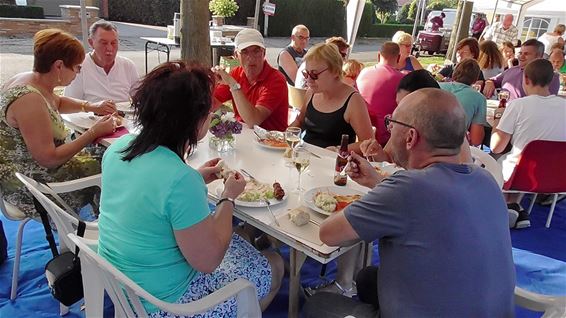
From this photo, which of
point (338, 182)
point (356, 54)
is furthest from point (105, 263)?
point (356, 54)

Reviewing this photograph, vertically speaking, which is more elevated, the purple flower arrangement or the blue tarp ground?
the purple flower arrangement

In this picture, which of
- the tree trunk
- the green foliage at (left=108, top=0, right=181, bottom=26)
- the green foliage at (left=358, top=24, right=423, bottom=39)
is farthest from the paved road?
the green foliage at (left=358, top=24, right=423, bottom=39)

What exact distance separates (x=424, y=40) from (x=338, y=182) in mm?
16655

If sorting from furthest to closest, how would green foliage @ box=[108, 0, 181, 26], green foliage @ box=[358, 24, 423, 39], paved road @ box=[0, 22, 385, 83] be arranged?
1. green foliage @ box=[358, 24, 423, 39]
2. green foliage @ box=[108, 0, 181, 26]
3. paved road @ box=[0, 22, 385, 83]

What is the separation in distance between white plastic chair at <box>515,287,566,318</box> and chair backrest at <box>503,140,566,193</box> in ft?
6.38

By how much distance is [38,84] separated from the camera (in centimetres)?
238

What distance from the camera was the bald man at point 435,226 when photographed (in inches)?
46.4

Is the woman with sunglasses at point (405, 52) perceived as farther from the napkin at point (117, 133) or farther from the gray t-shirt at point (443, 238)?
the gray t-shirt at point (443, 238)

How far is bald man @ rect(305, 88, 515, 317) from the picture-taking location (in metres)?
1.18

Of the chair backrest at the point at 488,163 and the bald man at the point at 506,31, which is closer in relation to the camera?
the chair backrest at the point at 488,163

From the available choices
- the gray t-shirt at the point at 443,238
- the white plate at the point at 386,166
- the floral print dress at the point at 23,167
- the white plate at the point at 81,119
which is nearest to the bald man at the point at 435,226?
the gray t-shirt at the point at 443,238

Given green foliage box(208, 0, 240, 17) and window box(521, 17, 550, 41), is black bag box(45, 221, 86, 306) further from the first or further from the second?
window box(521, 17, 550, 41)

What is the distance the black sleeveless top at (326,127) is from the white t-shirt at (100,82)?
1.65m

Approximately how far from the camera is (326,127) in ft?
9.27
